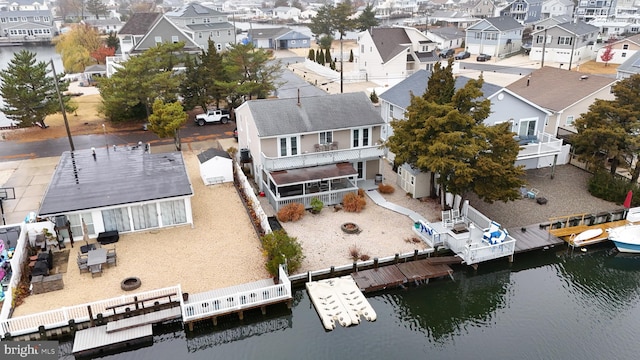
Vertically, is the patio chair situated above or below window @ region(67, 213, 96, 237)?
below

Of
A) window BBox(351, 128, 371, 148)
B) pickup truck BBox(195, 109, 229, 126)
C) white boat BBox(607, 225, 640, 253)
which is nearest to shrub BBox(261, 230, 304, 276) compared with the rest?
window BBox(351, 128, 371, 148)

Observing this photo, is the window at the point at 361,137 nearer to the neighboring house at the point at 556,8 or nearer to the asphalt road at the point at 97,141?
the asphalt road at the point at 97,141

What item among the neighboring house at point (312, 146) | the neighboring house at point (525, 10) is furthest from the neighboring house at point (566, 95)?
the neighboring house at point (525, 10)

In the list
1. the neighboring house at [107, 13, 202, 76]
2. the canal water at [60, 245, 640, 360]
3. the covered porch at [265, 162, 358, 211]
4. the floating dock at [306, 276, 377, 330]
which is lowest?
the canal water at [60, 245, 640, 360]

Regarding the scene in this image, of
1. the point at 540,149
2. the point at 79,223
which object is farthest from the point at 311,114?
the point at 540,149

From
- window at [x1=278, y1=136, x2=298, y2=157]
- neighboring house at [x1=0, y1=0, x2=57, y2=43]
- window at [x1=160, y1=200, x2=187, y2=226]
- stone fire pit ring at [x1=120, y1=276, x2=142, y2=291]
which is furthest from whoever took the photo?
neighboring house at [x1=0, y1=0, x2=57, y2=43]

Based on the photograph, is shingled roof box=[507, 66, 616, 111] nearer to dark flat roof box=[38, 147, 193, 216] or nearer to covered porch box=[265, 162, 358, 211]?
covered porch box=[265, 162, 358, 211]

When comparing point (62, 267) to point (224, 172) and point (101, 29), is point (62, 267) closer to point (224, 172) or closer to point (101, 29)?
point (224, 172)

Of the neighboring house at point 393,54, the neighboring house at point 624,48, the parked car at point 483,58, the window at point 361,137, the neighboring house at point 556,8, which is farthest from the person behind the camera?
the neighboring house at point 556,8
